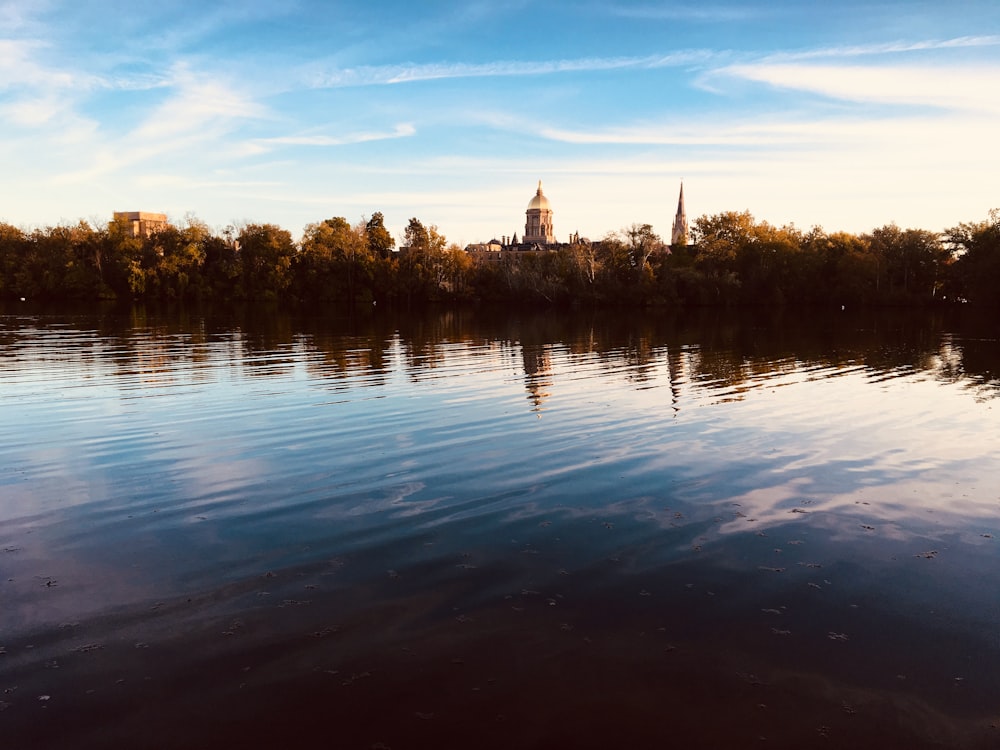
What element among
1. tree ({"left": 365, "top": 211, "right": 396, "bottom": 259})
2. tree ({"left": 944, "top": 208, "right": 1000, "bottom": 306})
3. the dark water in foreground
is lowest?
the dark water in foreground

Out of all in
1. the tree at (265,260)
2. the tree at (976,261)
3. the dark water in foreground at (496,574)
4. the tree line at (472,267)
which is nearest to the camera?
the dark water in foreground at (496,574)

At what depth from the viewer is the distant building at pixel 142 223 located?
403 ft

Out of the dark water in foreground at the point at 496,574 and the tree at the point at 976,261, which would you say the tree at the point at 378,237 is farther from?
the dark water in foreground at the point at 496,574

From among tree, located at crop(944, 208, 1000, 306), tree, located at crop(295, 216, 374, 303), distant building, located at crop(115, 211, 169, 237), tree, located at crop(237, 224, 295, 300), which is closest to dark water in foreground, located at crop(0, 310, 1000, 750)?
tree, located at crop(944, 208, 1000, 306)

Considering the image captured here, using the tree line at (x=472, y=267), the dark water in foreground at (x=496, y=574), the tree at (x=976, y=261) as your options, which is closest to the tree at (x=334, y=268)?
the tree line at (x=472, y=267)

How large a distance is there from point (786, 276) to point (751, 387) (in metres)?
97.1

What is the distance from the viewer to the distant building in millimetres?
122812

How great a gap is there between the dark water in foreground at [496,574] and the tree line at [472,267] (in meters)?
91.4

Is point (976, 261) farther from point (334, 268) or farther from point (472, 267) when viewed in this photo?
point (334, 268)

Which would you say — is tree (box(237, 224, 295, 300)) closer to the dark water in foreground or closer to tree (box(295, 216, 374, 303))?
tree (box(295, 216, 374, 303))

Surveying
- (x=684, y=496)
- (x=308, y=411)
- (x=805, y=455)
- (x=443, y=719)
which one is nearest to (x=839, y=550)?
(x=684, y=496)

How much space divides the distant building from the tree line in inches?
125

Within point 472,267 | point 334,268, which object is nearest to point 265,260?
point 334,268

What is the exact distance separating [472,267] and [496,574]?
11179 centimetres
